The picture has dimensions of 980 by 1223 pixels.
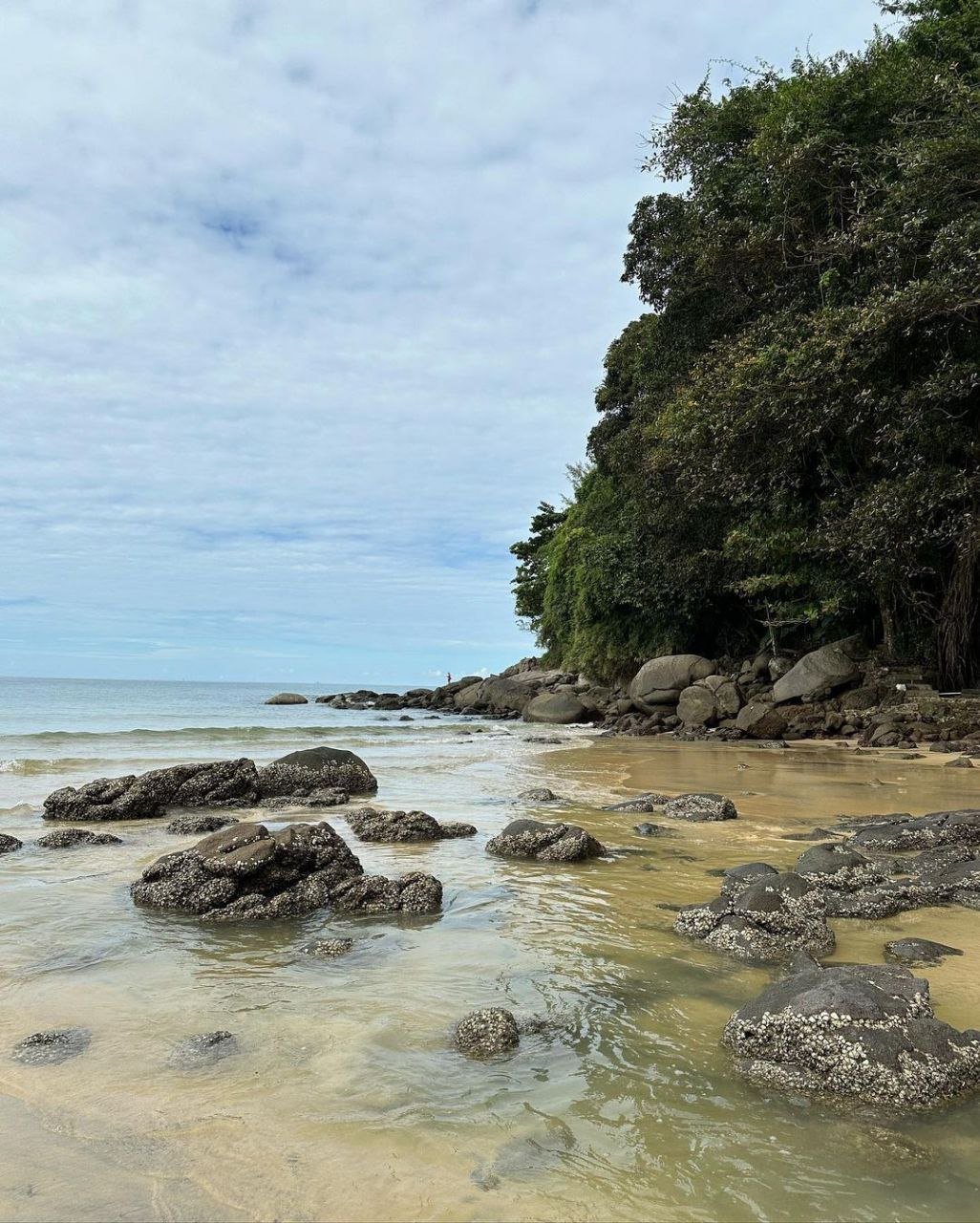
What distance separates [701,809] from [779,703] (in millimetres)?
13261

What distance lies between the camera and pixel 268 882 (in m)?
5.86

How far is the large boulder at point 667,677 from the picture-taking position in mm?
25453

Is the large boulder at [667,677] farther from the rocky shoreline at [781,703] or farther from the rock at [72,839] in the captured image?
the rock at [72,839]

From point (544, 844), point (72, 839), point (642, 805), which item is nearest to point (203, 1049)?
point (544, 844)

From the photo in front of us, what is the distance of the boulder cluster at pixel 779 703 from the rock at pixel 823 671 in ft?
0.08

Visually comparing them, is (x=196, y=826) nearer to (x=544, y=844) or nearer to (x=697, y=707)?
(x=544, y=844)

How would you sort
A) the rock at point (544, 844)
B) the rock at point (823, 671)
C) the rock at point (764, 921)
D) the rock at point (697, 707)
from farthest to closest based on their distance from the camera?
the rock at point (697, 707) < the rock at point (823, 671) < the rock at point (544, 844) < the rock at point (764, 921)

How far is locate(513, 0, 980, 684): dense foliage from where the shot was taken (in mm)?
14211

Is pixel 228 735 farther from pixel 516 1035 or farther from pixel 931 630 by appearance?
pixel 516 1035

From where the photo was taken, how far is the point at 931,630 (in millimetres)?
19844

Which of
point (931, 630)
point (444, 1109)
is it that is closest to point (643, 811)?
point (444, 1109)

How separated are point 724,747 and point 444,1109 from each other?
1692cm

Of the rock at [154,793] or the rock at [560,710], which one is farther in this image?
the rock at [560,710]

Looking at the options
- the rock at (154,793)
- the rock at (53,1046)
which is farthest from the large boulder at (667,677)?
the rock at (53,1046)
